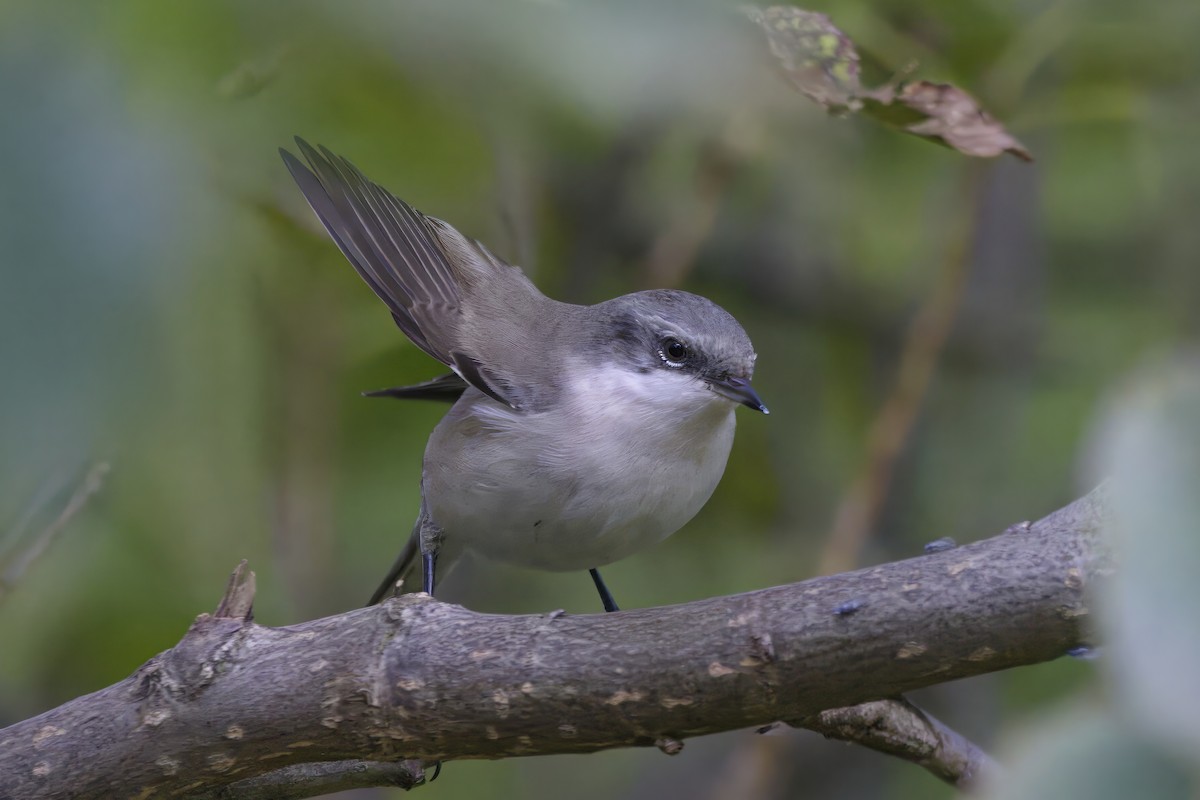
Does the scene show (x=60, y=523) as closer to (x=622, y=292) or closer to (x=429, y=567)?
(x=429, y=567)

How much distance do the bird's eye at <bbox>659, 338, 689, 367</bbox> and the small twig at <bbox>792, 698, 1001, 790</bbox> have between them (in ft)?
3.73

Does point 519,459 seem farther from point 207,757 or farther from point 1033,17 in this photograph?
point 1033,17

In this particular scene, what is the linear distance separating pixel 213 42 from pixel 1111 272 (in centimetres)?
341

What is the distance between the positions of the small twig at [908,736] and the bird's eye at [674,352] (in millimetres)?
1138

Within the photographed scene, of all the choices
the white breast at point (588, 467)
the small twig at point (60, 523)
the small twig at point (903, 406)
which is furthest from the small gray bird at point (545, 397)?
the small twig at point (903, 406)

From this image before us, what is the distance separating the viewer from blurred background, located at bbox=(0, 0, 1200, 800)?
155cm

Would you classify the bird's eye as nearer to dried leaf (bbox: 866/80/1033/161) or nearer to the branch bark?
dried leaf (bbox: 866/80/1033/161)

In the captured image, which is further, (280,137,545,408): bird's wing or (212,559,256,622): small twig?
(280,137,545,408): bird's wing

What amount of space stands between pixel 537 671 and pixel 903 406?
2.15 m

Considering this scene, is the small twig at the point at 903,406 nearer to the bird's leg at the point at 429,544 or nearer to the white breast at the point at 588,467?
the white breast at the point at 588,467

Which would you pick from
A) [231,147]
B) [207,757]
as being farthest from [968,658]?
[231,147]

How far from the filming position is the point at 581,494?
2.67m

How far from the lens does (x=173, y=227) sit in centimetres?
182

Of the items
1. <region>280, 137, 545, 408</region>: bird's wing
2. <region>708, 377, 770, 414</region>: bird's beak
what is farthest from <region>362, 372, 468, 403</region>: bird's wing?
<region>708, 377, 770, 414</region>: bird's beak
